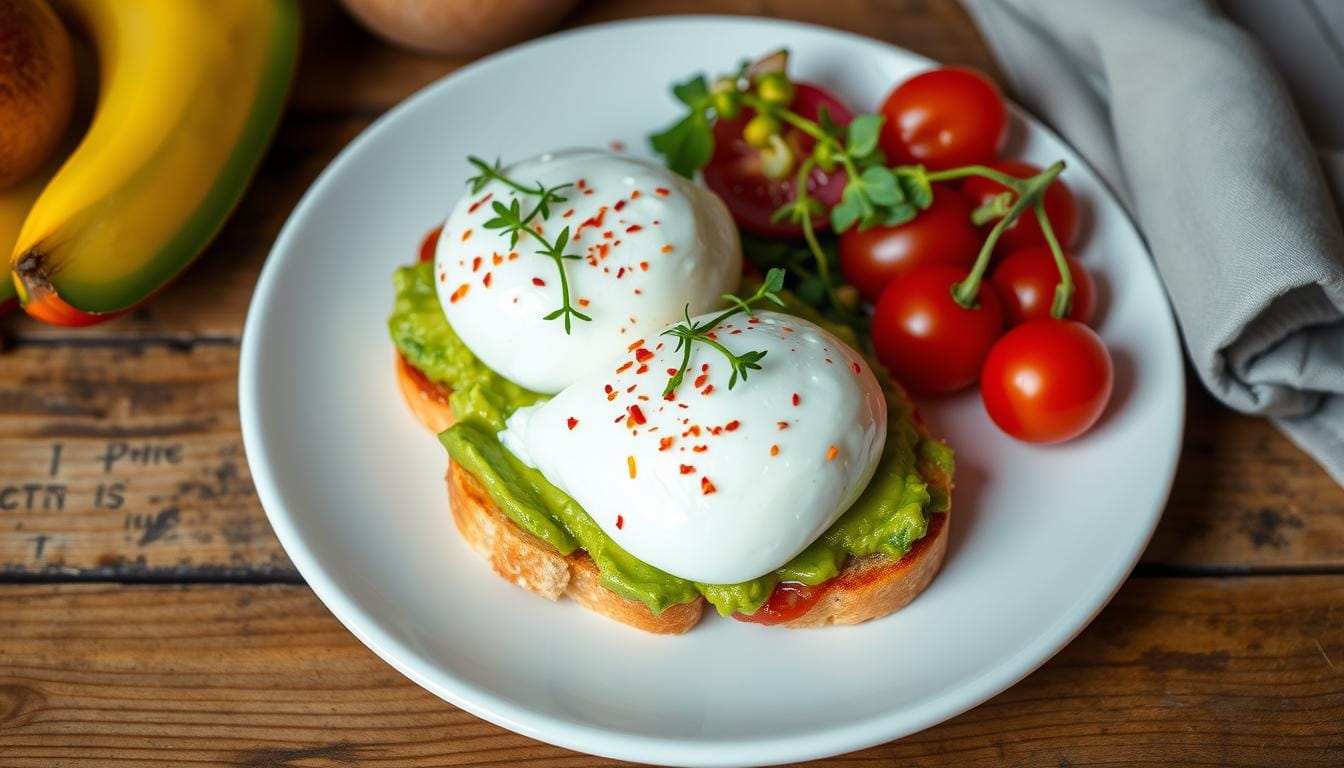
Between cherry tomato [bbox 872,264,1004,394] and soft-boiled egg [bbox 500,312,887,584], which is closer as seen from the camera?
soft-boiled egg [bbox 500,312,887,584]

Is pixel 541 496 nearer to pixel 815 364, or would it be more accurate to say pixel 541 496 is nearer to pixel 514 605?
pixel 514 605

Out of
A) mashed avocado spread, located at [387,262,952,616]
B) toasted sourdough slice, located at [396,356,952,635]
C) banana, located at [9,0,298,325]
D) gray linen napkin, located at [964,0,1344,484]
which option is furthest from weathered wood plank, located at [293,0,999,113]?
toasted sourdough slice, located at [396,356,952,635]

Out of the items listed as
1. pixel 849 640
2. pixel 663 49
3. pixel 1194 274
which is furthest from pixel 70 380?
pixel 1194 274

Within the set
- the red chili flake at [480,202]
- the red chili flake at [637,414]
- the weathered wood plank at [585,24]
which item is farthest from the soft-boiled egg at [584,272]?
the weathered wood plank at [585,24]

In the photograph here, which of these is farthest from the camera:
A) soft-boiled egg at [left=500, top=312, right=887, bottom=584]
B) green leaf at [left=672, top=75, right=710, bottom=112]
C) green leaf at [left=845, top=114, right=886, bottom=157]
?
green leaf at [left=672, top=75, right=710, bottom=112]

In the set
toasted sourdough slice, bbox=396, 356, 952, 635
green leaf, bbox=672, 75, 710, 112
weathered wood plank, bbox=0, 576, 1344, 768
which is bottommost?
weathered wood plank, bbox=0, 576, 1344, 768

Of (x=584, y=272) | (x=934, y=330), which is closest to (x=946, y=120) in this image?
(x=934, y=330)

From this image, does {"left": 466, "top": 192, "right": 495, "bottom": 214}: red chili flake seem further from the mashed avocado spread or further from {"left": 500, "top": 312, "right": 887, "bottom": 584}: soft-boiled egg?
{"left": 500, "top": 312, "right": 887, "bottom": 584}: soft-boiled egg

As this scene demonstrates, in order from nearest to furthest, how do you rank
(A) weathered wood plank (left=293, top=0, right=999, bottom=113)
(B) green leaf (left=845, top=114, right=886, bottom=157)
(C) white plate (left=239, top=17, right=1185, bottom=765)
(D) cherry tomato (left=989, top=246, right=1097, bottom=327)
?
(C) white plate (left=239, top=17, right=1185, bottom=765) < (D) cherry tomato (left=989, top=246, right=1097, bottom=327) < (B) green leaf (left=845, top=114, right=886, bottom=157) < (A) weathered wood plank (left=293, top=0, right=999, bottom=113)
